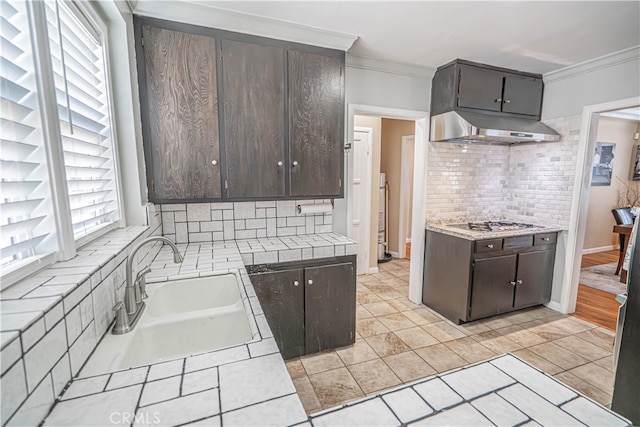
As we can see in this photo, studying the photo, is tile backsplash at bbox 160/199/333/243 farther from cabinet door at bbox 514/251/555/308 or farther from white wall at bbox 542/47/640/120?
white wall at bbox 542/47/640/120

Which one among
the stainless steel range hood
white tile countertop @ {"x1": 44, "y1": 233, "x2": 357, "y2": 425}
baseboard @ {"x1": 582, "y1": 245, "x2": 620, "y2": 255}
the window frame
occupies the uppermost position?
the stainless steel range hood

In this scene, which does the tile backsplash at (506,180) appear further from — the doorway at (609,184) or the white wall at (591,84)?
the doorway at (609,184)

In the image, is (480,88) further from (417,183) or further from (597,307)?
(597,307)

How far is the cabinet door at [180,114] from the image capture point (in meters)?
1.84

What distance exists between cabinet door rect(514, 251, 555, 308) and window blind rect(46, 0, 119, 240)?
11.5ft

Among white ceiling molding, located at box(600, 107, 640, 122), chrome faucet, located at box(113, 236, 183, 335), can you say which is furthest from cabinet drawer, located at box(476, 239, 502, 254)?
white ceiling molding, located at box(600, 107, 640, 122)

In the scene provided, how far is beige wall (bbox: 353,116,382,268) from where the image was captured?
387 centimetres

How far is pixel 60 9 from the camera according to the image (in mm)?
1114

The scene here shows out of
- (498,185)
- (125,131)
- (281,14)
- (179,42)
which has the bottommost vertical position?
(498,185)

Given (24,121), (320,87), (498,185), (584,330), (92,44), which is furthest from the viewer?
(498,185)

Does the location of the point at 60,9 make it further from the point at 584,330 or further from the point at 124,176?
the point at 584,330

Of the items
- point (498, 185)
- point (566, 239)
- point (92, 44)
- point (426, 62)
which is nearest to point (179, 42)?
point (92, 44)

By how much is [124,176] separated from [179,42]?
95 cm

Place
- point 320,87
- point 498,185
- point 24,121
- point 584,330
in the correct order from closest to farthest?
point 24,121
point 320,87
point 584,330
point 498,185
